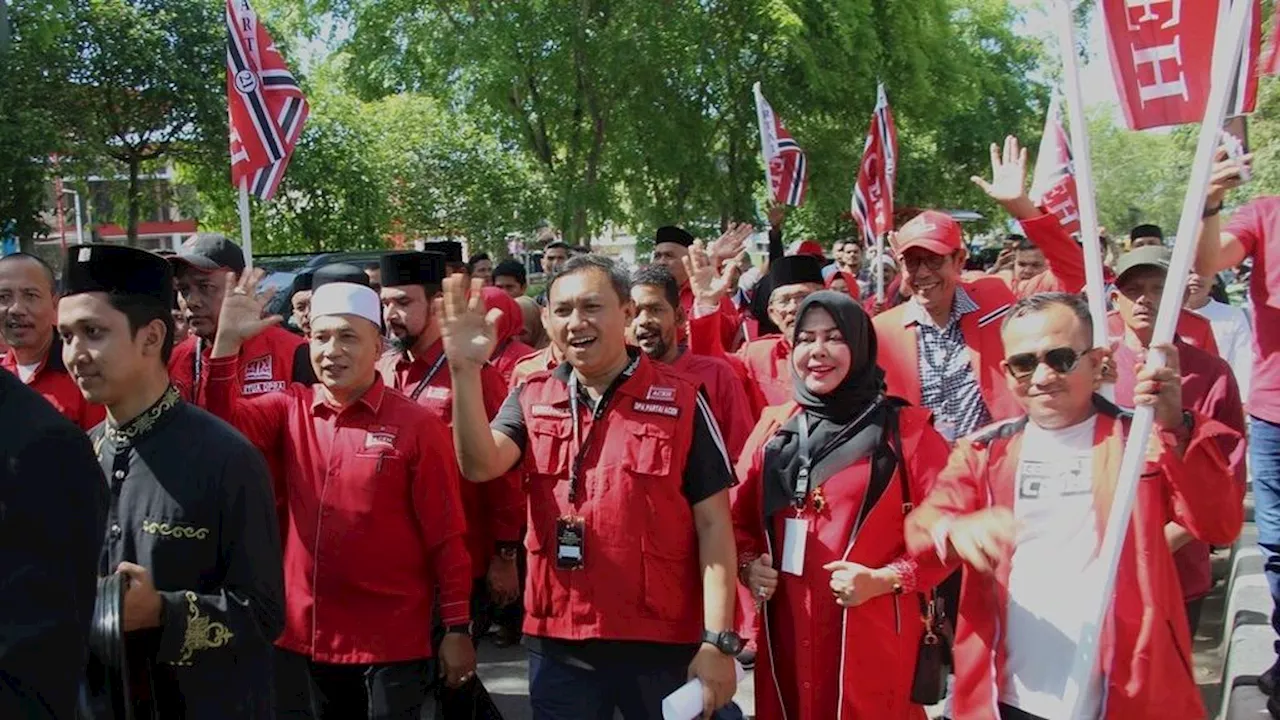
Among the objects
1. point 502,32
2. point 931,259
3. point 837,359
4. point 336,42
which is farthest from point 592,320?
point 336,42

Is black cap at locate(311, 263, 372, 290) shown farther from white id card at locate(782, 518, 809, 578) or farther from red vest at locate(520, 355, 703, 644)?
white id card at locate(782, 518, 809, 578)

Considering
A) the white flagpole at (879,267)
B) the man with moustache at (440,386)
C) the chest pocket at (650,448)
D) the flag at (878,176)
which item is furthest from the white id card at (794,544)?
the flag at (878,176)

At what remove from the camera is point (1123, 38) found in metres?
3.82

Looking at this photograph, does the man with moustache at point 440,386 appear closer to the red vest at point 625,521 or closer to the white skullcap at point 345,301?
the white skullcap at point 345,301

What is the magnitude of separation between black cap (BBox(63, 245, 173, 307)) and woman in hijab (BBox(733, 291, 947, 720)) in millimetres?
1865

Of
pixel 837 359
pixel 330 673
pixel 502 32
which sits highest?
pixel 502 32

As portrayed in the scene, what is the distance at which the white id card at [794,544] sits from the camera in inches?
143

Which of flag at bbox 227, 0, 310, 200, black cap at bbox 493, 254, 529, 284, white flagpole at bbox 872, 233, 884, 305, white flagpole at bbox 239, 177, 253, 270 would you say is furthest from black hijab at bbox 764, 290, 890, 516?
white flagpole at bbox 872, 233, 884, 305

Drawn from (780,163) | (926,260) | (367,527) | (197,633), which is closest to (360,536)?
(367,527)

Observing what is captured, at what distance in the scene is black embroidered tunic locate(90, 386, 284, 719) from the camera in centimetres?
273

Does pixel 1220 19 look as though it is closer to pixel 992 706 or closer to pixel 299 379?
pixel 992 706

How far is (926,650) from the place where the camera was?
3631mm

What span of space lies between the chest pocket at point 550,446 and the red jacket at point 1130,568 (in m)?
1.04

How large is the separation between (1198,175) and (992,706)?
152cm
